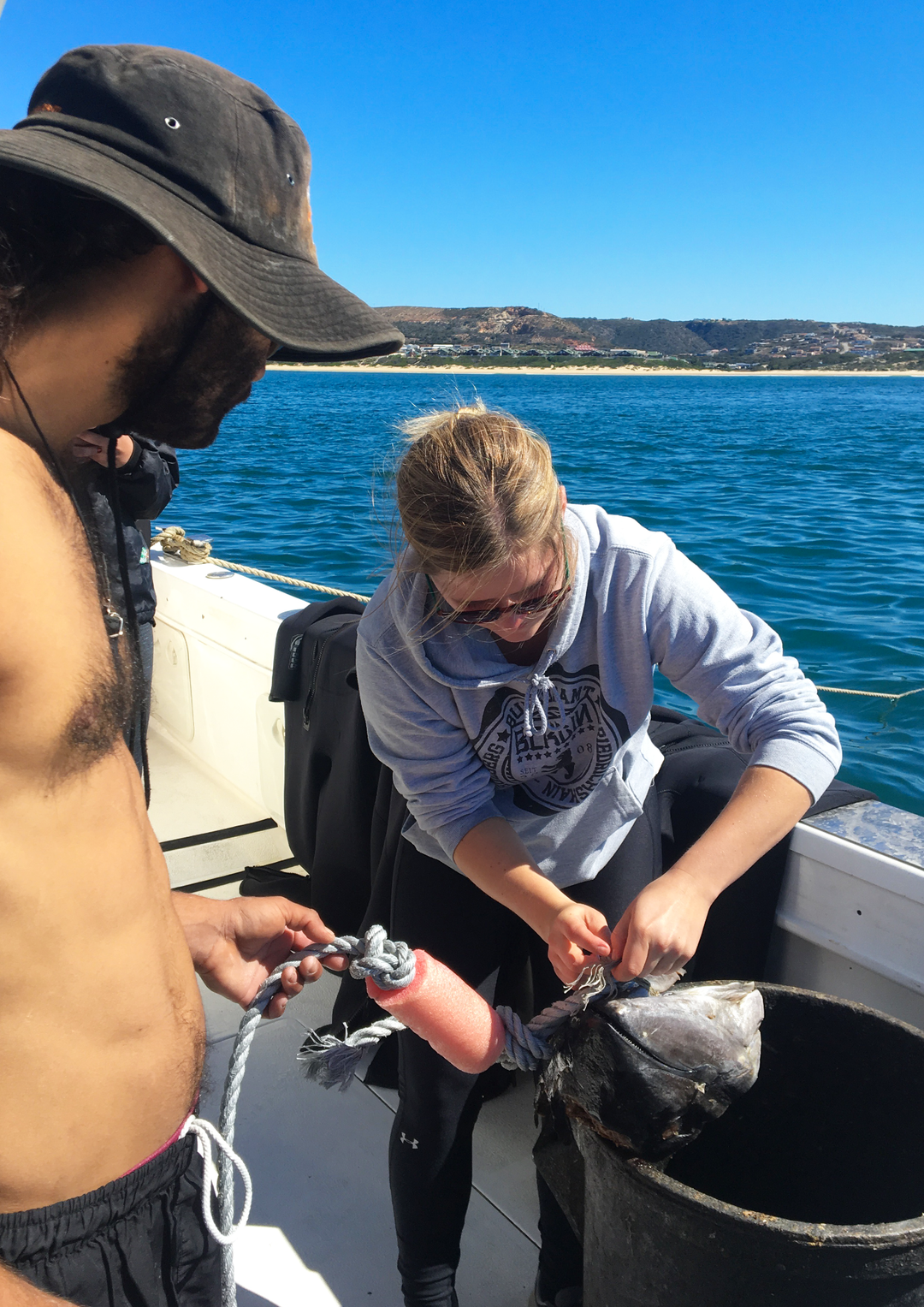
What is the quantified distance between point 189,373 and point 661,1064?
1.07 meters

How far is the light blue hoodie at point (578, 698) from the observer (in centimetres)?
151

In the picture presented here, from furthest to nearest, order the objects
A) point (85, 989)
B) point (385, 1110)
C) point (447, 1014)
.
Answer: point (385, 1110), point (447, 1014), point (85, 989)

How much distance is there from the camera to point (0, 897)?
0.78 meters

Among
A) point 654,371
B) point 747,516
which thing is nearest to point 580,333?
point 654,371

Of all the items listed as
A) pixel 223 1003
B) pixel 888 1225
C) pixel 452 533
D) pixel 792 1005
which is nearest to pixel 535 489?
pixel 452 533

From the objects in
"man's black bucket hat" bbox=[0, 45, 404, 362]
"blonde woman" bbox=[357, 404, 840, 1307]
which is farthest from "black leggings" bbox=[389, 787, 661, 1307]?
"man's black bucket hat" bbox=[0, 45, 404, 362]

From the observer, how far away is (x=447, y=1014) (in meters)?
1.27

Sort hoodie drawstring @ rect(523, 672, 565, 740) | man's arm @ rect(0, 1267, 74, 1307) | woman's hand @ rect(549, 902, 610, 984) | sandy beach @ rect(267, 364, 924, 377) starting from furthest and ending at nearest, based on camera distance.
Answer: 1. sandy beach @ rect(267, 364, 924, 377)
2. hoodie drawstring @ rect(523, 672, 565, 740)
3. woman's hand @ rect(549, 902, 610, 984)
4. man's arm @ rect(0, 1267, 74, 1307)

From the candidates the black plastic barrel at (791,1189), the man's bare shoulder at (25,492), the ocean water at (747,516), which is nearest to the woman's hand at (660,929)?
the black plastic barrel at (791,1189)

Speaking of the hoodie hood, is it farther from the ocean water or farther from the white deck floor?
the white deck floor

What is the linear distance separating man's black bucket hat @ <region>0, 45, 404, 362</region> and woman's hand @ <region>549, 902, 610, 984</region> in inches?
35.3

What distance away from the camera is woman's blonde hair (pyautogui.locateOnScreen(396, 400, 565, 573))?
1367 millimetres

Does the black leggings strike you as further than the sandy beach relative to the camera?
No

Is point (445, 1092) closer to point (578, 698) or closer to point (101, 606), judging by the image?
point (578, 698)
